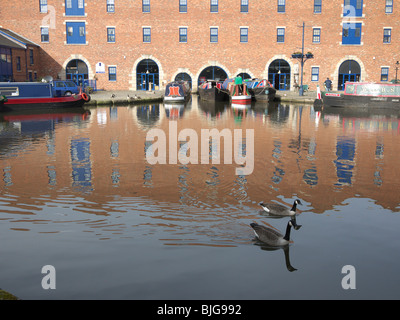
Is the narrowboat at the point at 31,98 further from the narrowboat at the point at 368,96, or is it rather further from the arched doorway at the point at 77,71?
the narrowboat at the point at 368,96

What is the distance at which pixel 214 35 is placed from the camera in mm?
39969

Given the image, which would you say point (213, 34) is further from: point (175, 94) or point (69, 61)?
point (69, 61)

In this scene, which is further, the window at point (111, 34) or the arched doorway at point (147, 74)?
the arched doorway at point (147, 74)

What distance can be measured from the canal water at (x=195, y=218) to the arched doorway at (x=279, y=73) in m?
26.6

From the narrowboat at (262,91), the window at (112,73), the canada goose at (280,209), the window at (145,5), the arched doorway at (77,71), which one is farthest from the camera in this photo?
the window at (112,73)

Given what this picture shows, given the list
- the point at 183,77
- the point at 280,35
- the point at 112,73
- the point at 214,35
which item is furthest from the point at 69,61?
the point at 280,35

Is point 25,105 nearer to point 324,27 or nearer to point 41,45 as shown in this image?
point 41,45

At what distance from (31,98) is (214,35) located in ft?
62.1

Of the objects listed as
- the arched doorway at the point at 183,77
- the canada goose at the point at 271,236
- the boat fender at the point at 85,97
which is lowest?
the canada goose at the point at 271,236

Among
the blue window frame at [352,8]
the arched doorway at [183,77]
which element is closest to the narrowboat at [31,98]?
the arched doorway at [183,77]

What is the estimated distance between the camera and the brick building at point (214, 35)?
39312mm

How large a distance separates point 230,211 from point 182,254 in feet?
6.08

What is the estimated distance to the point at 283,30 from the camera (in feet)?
130

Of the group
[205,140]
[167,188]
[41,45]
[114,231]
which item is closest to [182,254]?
[114,231]
